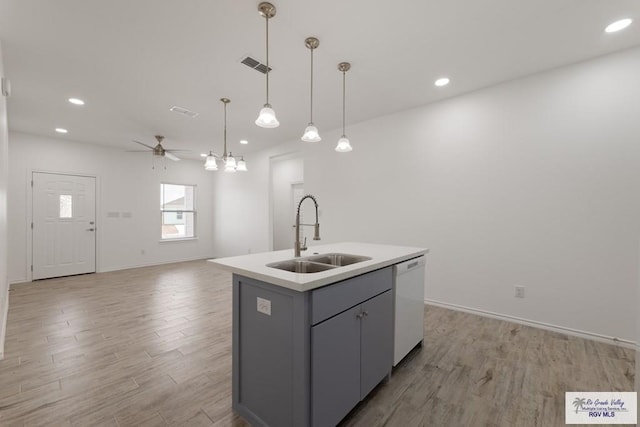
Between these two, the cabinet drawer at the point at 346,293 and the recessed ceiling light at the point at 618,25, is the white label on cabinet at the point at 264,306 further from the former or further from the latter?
the recessed ceiling light at the point at 618,25

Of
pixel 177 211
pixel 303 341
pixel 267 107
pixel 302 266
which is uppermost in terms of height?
pixel 267 107

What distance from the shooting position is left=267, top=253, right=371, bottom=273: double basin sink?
73.2 inches

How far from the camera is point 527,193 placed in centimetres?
289

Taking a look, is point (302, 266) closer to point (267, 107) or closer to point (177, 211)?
point (267, 107)

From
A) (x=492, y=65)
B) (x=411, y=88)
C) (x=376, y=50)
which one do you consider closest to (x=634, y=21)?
(x=492, y=65)

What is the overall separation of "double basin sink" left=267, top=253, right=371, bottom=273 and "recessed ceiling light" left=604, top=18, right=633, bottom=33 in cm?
274

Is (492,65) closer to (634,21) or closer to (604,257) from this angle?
(634,21)

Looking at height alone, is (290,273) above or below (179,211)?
below

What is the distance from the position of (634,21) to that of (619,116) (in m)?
0.77

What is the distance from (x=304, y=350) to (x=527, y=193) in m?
2.99

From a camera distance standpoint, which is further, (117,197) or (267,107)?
(117,197)

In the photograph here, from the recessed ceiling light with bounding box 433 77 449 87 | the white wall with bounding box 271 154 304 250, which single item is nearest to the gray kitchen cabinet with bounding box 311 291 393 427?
the recessed ceiling light with bounding box 433 77 449 87

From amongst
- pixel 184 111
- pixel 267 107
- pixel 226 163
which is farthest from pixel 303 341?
pixel 184 111

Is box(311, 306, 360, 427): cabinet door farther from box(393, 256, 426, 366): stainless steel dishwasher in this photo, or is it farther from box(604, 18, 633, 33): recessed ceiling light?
box(604, 18, 633, 33): recessed ceiling light
